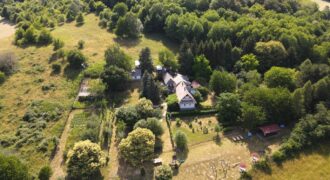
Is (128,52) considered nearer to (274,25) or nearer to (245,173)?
(274,25)

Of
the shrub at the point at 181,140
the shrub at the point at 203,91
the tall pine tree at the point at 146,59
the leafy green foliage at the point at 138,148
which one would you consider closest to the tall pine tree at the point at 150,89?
the tall pine tree at the point at 146,59

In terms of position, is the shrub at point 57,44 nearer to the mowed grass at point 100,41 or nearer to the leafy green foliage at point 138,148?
the mowed grass at point 100,41

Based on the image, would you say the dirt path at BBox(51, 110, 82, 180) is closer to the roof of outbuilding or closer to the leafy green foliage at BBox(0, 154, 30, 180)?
the leafy green foliage at BBox(0, 154, 30, 180)

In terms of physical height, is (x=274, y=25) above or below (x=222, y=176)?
above

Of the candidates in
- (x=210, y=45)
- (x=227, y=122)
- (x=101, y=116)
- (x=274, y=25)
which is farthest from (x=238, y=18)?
(x=101, y=116)

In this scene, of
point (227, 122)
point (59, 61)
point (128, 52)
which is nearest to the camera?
point (227, 122)

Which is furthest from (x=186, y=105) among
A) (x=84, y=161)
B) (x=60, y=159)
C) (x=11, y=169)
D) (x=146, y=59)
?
(x=11, y=169)

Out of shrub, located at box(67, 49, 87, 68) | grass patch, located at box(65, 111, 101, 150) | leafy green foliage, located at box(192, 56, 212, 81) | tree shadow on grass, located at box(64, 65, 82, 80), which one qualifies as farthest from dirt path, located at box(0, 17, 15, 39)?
leafy green foliage, located at box(192, 56, 212, 81)

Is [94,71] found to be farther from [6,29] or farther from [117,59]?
[6,29]
